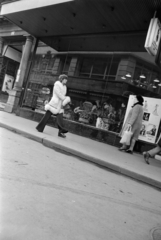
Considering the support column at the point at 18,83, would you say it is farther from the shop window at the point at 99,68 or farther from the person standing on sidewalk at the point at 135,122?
the person standing on sidewalk at the point at 135,122

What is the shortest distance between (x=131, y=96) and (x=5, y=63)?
36.1ft

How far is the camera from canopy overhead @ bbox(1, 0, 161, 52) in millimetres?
7449

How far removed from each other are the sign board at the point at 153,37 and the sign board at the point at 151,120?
2.00 metres

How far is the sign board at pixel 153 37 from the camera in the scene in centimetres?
650

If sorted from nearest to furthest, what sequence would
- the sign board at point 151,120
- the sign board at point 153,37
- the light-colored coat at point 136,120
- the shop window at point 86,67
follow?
the sign board at point 153,37 < the light-colored coat at point 136,120 < the sign board at point 151,120 < the shop window at point 86,67

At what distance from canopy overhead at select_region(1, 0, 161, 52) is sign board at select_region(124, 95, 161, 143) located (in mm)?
2318

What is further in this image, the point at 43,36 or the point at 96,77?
the point at 43,36

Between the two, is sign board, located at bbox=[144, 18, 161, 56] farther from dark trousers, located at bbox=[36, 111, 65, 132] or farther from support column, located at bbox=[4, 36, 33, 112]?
support column, located at bbox=[4, 36, 33, 112]

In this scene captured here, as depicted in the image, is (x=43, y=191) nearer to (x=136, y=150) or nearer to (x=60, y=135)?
(x=60, y=135)

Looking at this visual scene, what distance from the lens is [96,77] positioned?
10031mm

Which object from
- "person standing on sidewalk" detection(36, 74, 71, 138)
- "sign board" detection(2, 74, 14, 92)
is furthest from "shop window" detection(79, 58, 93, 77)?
"sign board" detection(2, 74, 14, 92)

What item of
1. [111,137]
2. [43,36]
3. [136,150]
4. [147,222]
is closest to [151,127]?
[136,150]

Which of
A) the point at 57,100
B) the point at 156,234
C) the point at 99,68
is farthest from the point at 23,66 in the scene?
the point at 156,234

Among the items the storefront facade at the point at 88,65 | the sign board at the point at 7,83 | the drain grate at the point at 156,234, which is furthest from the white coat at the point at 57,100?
the sign board at the point at 7,83
